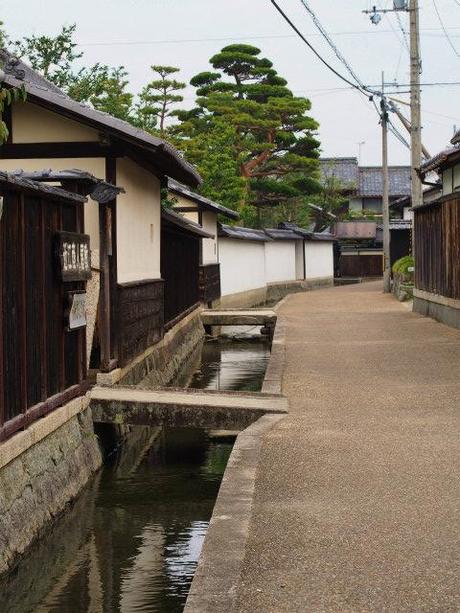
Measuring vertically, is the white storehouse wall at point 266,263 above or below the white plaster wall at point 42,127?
below

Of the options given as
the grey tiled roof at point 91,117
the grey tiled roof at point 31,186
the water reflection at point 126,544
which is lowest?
the water reflection at point 126,544

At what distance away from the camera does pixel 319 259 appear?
64688 mm

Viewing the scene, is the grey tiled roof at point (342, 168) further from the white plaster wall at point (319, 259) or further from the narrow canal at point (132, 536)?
the narrow canal at point (132, 536)

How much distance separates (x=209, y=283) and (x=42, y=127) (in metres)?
21.4

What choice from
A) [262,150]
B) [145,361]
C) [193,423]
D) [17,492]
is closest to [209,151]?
[262,150]

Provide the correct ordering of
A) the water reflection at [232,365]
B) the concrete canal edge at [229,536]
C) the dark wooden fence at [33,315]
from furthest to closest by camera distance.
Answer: the water reflection at [232,365], the dark wooden fence at [33,315], the concrete canal edge at [229,536]

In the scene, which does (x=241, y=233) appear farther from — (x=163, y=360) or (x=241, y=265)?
(x=163, y=360)

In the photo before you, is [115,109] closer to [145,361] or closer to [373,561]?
[145,361]

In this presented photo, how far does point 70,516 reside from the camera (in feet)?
A: 31.9

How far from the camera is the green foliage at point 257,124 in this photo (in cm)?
5175

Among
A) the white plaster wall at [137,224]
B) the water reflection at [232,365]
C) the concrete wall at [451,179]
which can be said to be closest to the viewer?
the white plaster wall at [137,224]

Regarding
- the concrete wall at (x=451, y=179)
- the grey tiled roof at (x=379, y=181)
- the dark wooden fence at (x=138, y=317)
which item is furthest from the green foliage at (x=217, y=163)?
the grey tiled roof at (x=379, y=181)

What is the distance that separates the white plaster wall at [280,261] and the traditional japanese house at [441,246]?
2323cm

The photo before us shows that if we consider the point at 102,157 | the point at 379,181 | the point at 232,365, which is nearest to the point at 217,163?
the point at 232,365
